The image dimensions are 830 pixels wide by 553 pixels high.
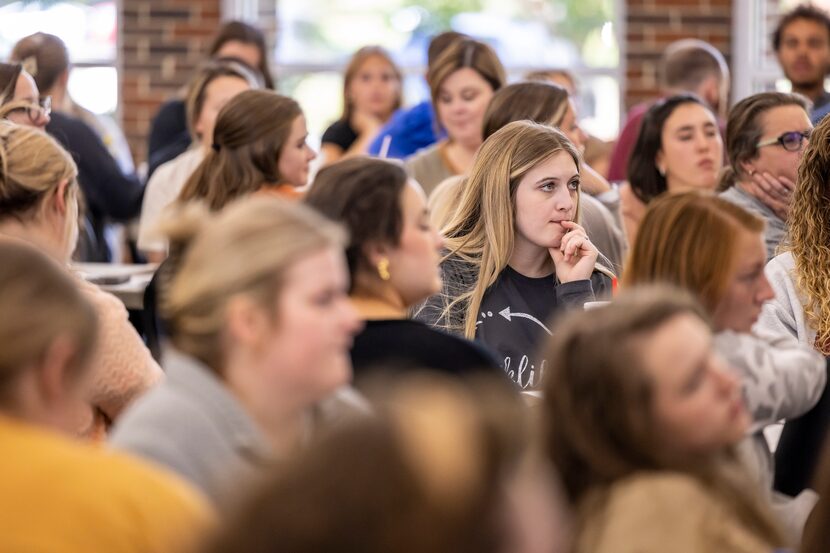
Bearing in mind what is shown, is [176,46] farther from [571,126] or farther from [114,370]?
[114,370]

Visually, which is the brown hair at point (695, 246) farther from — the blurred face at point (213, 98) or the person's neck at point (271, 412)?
the blurred face at point (213, 98)

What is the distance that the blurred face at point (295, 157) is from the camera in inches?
159

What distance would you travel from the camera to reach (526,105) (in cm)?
444

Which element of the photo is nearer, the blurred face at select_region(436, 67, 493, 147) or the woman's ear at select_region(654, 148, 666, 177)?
the woman's ear at select_region(654, 148, 666, 177)

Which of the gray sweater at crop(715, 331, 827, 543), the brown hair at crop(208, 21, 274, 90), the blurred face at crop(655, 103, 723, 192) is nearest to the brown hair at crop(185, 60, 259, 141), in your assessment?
the brown hair at crop(208, 21, 274, 90)

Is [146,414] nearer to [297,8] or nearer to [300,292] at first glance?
[300,292]

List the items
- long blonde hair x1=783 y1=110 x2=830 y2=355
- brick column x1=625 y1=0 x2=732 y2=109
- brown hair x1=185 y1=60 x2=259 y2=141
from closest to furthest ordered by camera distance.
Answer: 1. long blonde hair x1=783 y1=110 x2=830 y2=355
2. brown hair x1=185 y1=60 x2=259 y2=141
3. brick column x1=625 y1=0 x2=732 y2=109

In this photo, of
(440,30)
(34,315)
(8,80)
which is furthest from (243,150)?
(440,30)

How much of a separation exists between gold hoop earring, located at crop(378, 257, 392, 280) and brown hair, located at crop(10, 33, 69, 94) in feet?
10.5

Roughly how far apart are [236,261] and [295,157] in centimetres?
226

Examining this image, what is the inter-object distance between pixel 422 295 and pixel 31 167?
94 cm

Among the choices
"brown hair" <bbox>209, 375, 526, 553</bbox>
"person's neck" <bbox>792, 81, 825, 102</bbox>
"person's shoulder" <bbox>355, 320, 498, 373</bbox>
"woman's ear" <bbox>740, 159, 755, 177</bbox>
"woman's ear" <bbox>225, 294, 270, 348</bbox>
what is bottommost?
"person's shoulder" <bbox>355, 320, 498, 373</bbox>

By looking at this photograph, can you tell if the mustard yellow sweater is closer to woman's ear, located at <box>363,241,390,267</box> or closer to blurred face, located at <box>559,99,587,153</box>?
woman's ear, located at <box>363,241,390,267</box>

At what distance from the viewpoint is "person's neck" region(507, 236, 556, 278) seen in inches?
139
